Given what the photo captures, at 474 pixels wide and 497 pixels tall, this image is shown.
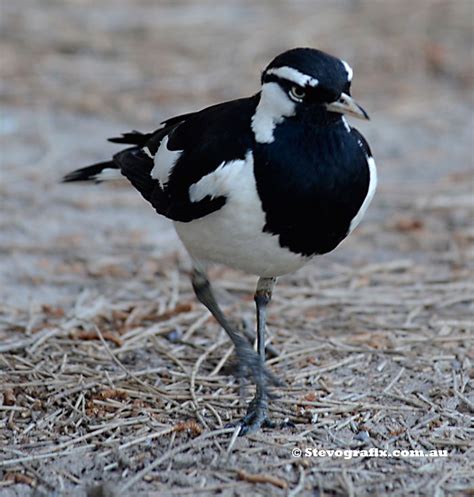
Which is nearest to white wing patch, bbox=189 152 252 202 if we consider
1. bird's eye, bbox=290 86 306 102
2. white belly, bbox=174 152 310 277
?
white belly, bbox=174 152 310 277

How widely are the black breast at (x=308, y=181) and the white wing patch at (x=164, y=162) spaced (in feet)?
1.67

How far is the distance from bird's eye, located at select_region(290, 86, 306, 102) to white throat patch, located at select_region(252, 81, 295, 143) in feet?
0.06

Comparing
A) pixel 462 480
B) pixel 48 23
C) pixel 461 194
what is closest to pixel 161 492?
pixel 462 480

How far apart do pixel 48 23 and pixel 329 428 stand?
5940mm

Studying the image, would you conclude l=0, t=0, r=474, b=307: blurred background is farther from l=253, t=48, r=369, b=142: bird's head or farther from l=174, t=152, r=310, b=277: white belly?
l=253, t=48, r=369, b=142: bird's head

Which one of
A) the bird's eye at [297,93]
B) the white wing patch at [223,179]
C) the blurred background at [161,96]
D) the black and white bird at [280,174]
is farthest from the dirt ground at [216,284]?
the bird's eye at [297,93]

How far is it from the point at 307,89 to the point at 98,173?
1.49 metres

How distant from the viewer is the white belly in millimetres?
3208

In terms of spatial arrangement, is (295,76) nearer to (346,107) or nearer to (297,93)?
(297,93)

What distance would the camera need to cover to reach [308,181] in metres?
3.21

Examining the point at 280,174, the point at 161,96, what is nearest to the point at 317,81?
the point at 280,174

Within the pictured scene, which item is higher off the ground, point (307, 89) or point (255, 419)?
point (307, 89)

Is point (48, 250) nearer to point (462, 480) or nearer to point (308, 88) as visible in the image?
point (308, 88)

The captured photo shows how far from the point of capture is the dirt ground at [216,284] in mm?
3248
